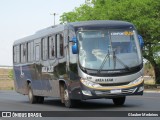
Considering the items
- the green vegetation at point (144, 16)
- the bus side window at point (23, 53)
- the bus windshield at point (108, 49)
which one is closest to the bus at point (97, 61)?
the bus windshield at point (108, 49)

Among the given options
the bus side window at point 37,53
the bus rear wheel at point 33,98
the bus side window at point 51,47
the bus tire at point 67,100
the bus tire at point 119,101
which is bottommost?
the bus rear wheel at point 33,98

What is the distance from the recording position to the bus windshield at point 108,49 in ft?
63.8

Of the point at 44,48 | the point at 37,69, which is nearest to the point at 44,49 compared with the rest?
the point at 44,48

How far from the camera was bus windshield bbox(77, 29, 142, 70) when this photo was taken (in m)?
19.4

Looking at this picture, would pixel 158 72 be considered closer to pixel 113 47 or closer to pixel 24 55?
pixel 24 55

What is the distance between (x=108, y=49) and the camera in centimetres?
1969

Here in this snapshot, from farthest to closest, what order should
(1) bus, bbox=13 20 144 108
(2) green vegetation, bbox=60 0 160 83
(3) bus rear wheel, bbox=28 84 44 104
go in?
(2) green vegetation, bbox=60 0 160 83 < (3) bus rear wheel, bbox=28 84 44 104 < (1) bus, bbox=13 20 144 108

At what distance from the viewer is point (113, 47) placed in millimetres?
19734

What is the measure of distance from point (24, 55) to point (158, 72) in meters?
31.2

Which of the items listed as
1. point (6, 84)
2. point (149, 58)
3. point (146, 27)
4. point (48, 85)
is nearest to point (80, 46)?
point (48, 85)

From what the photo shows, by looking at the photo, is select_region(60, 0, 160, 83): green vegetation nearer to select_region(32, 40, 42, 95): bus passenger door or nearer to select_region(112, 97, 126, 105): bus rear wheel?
select_region(32, 40, 42, 95): bus passenger door

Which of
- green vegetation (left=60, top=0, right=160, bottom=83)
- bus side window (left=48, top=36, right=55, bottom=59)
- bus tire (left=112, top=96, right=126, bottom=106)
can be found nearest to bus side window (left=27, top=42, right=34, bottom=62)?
bus side window (left=48, top=36, right=55, bottom=59)

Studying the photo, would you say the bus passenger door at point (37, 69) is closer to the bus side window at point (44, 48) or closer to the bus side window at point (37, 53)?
the bus side window at point (37, 53)

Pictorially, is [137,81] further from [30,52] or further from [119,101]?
[30,52]
